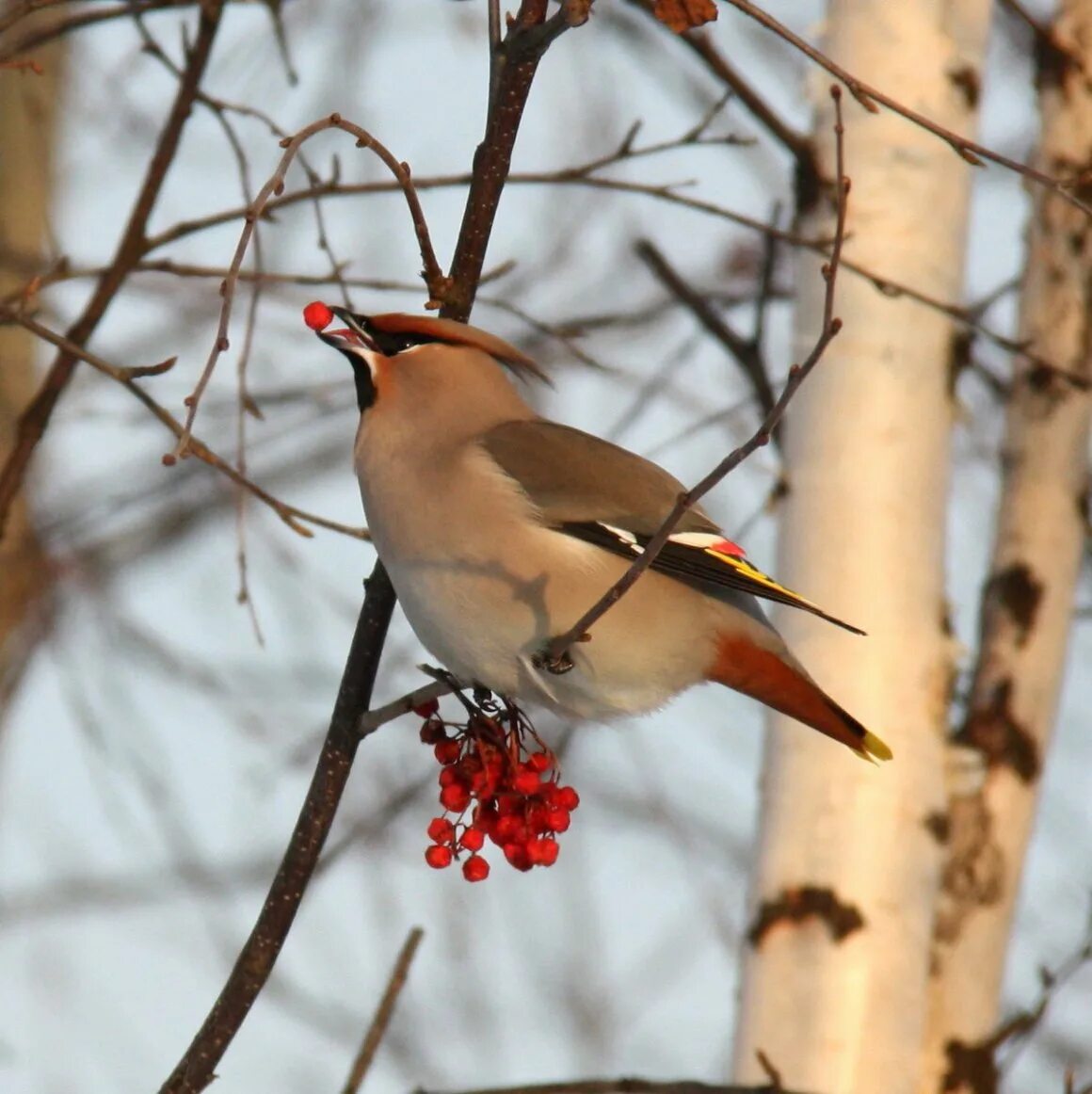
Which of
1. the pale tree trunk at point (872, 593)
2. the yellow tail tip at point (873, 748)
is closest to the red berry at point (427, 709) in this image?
the yellow tail tip at point (873, 748)

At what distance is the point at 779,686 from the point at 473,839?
1.86 ft

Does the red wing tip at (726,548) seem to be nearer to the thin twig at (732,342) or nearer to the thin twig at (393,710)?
the thin twig at (393,710)

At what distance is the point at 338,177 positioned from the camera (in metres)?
3.89

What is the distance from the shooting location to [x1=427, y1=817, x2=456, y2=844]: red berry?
3162mm

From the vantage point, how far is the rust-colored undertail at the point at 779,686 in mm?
3311

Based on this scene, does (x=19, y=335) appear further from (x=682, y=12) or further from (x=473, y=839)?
(x=682, y=12)

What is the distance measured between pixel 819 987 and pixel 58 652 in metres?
3.36

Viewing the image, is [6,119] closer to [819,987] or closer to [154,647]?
[154,647]

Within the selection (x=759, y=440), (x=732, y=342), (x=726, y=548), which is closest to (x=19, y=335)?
(x=732, y=342)

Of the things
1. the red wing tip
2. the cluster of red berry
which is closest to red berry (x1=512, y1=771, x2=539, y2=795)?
the cluster of red berry

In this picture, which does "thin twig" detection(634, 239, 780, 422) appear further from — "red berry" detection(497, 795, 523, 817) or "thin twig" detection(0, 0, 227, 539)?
"red berry" detection(497, 795, 523, 817)

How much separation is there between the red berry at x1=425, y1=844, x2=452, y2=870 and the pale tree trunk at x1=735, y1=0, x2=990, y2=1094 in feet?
3.56

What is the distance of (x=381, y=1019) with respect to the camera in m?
3.11

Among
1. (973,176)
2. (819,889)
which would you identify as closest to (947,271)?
(973,176)
